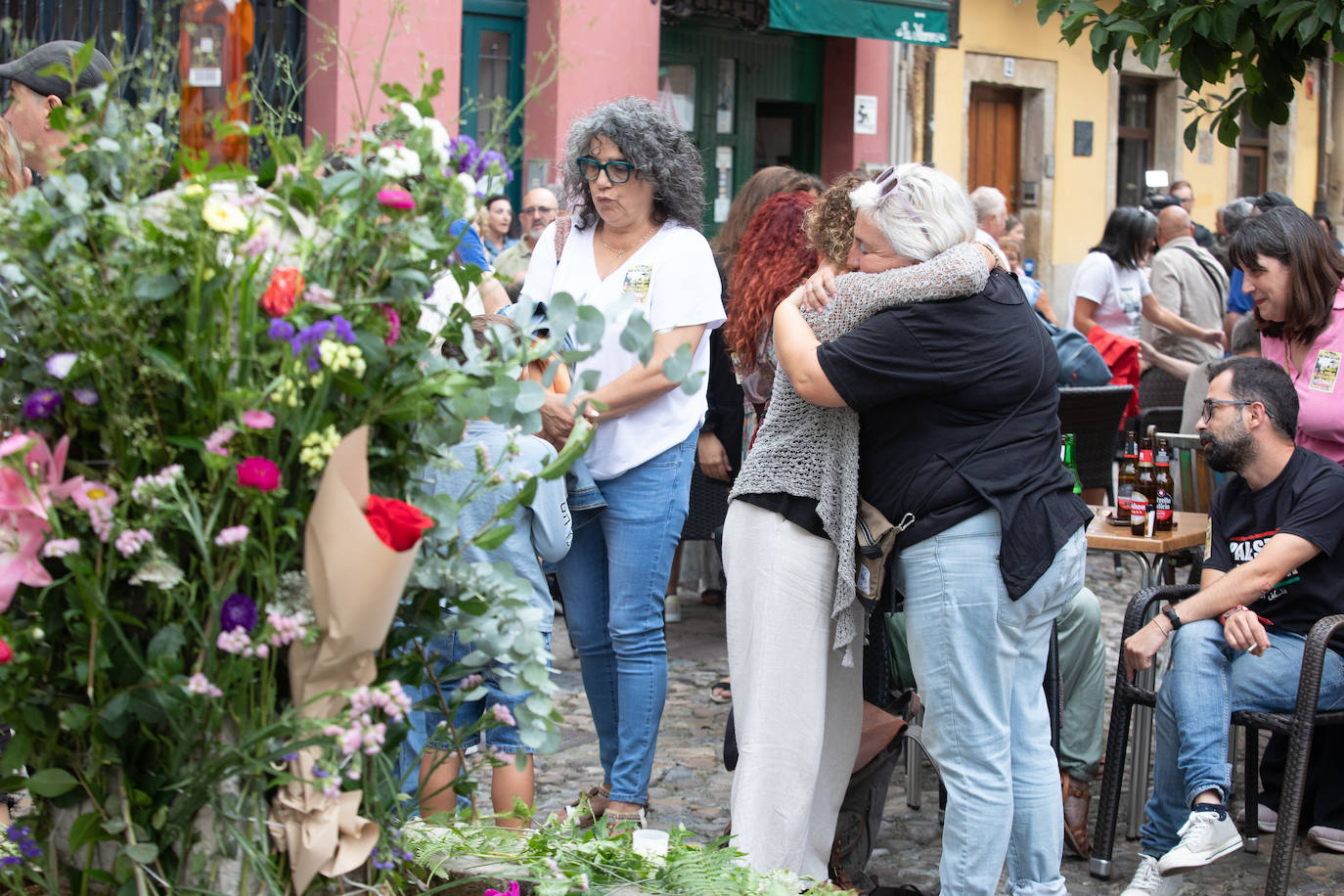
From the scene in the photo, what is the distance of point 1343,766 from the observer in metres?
4.19

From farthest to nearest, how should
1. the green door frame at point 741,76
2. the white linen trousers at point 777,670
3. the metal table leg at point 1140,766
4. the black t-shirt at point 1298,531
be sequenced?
the green door frame at point 741,76
the metal table leg at point 1140,766
the black t-shirt at point 1298,531
the white linen trousers at point 777,670

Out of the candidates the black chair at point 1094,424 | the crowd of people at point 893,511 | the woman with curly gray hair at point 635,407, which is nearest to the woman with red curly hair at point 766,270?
the crowd of people at point 893,511

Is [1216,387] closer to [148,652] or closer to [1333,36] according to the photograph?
[1333,36]

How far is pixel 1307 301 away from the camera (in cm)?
436

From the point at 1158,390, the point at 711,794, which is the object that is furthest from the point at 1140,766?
the point at 1158,390

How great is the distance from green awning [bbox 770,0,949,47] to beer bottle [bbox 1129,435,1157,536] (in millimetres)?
7524

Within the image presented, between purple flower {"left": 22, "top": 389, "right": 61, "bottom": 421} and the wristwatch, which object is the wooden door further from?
purple flower {"left": 22, "top": 389, "right": 61, "bottom": 421}

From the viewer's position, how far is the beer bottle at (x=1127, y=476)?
4.76 metres

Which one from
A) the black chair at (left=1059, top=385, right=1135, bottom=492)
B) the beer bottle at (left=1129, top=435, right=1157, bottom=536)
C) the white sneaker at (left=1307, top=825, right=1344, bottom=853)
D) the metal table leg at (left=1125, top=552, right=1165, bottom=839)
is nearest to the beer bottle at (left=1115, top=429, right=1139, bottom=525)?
the beer bottle at (left=1129, top=435, right=1157, bottom=536)

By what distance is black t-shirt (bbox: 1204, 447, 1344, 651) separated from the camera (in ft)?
12.5

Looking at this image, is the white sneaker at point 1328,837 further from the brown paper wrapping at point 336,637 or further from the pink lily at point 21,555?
the pink lily at point 21,555

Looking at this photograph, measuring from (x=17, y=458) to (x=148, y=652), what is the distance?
0.22 m

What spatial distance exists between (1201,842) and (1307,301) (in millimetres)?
1665

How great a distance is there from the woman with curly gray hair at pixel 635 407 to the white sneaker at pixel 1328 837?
1820mm
